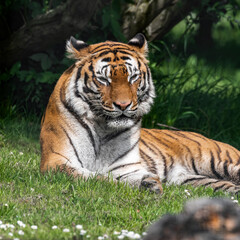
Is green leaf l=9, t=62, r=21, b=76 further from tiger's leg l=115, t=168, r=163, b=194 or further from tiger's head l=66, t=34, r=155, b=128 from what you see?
tiger's leg l=115, t=168, r=163, b=194

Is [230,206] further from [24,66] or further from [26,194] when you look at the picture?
[24,66]

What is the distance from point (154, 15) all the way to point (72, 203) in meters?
4.77

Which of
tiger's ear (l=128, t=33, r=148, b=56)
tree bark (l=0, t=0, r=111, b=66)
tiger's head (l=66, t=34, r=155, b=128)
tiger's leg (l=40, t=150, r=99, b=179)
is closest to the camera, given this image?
tiger's leg (l=40, t=150, r=99, b=179)

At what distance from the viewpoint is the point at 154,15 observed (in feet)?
27.6

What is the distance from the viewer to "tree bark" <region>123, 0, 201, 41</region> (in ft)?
27.5

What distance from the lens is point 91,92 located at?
538 cm

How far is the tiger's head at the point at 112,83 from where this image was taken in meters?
5.21

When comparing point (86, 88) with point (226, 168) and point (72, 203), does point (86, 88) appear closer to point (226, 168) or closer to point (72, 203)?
point (72, 203)

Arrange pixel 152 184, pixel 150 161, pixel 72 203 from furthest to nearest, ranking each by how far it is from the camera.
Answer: pixel 150 161, pixel 152 184, pixel 72 203

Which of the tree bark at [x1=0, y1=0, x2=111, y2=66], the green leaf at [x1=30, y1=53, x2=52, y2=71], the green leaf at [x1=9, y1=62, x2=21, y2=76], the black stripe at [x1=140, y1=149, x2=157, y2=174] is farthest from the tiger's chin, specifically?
the green leaf at [x1=9, y1=62, x2=21, y2=76]

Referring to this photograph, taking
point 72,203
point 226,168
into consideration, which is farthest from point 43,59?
point 72,203

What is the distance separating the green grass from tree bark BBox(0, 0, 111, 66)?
2.24 metres

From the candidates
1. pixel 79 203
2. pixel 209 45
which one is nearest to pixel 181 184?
pixel 79 203

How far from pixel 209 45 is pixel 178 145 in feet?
14.4
